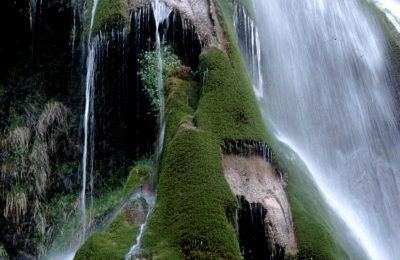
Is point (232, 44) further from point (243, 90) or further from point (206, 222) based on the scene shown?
→ point (206, 222)

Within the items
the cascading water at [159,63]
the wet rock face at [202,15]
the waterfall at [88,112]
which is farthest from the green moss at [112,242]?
the wet rock face at [202,15]

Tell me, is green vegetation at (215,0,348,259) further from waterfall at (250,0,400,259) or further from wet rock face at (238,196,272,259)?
waterfall at (250,0,400,259)

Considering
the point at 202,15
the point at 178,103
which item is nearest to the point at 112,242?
the point at 178,103

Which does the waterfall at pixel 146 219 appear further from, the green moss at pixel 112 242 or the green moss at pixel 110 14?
the green moss at pixel 110 14

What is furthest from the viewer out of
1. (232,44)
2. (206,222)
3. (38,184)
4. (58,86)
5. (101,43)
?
(58,86)

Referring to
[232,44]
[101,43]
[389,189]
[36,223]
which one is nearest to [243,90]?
[232,44]

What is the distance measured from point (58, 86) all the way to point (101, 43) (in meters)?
3.41

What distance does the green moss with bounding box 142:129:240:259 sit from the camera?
9227 mm

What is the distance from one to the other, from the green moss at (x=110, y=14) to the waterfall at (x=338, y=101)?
3.77 m

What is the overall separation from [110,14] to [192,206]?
6808 mm

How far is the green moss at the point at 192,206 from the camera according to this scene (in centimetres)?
923

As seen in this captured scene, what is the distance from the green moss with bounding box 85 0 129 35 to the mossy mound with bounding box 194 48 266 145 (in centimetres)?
278

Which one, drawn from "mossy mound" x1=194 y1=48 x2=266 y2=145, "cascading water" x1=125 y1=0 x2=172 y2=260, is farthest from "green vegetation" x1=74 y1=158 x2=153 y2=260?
"mossy mound" x1=194 y1=48 x2=266 y2=145

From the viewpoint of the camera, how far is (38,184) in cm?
1559
